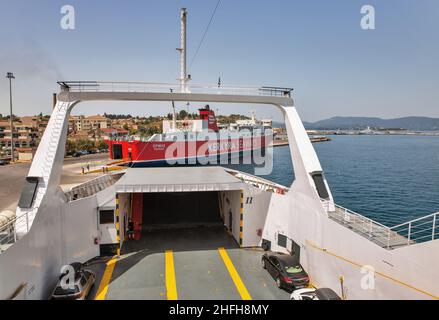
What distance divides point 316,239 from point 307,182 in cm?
198

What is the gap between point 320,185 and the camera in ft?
32.0

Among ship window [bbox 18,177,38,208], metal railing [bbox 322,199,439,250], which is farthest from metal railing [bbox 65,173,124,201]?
metal railing [bbox 322,199,439,250]

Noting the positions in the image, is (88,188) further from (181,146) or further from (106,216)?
(181,146)

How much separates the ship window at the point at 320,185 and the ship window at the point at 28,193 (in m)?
8.87

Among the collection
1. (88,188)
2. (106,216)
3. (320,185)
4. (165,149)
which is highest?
(165,149)

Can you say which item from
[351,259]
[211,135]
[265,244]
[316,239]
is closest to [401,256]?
[351,259]

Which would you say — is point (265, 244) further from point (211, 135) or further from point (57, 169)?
point (211, 135)

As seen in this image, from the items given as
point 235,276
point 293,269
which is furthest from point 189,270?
point 293,269

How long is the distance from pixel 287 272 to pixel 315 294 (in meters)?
1.35

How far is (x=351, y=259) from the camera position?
24.6 ft

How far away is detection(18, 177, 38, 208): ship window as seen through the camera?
794 cm

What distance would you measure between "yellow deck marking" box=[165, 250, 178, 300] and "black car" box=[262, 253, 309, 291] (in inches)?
130

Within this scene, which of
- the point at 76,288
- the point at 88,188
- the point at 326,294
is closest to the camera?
the point at 326,294

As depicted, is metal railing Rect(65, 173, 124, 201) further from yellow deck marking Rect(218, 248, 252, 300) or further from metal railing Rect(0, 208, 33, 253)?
yellow deck marking Rect(218, 248, 252, 300)
